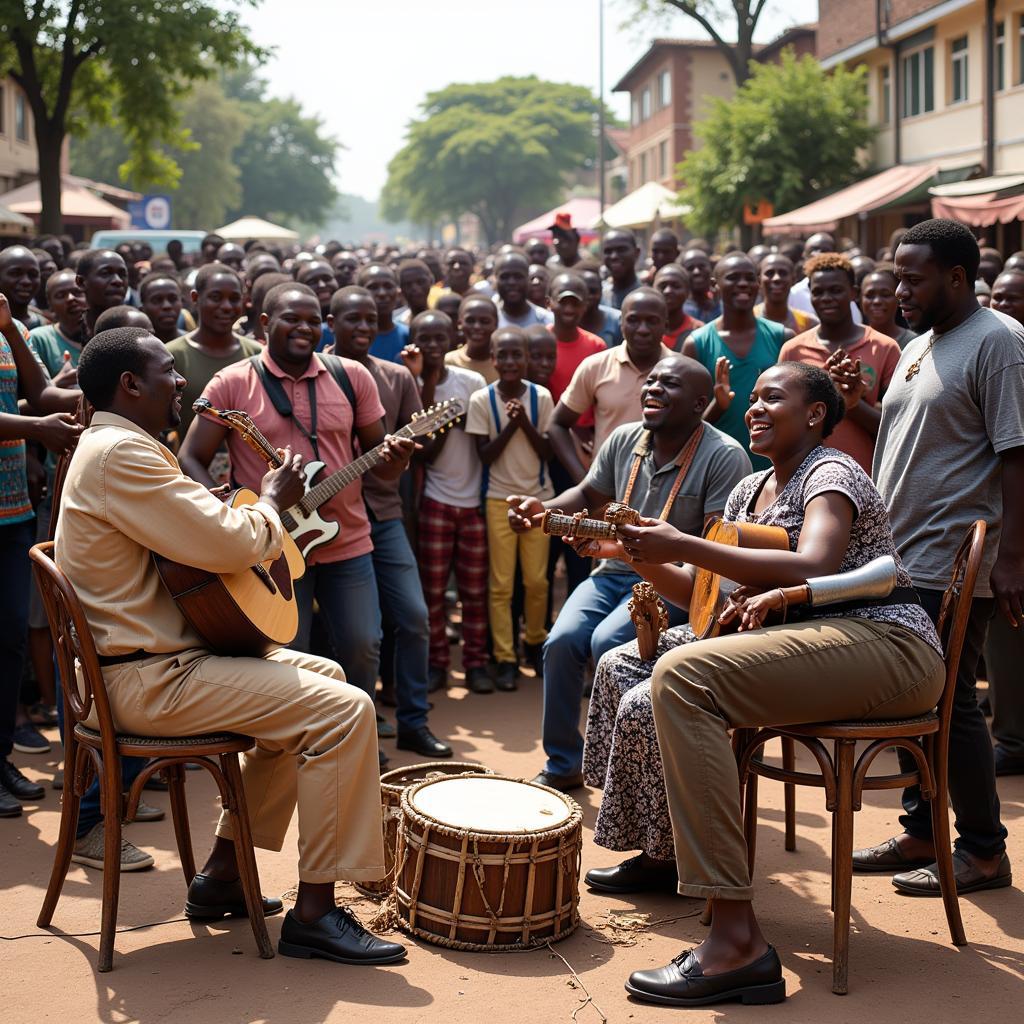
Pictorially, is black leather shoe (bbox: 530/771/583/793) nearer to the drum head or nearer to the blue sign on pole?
the drum head

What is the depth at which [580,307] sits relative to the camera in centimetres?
869

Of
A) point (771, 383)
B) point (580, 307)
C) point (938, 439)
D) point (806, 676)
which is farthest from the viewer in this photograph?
point (580, 307)

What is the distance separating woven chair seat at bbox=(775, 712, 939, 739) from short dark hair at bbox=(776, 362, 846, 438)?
3.23 feet

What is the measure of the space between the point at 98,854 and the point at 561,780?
2.02m

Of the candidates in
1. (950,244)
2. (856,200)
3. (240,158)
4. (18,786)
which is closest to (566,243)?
(950,244)

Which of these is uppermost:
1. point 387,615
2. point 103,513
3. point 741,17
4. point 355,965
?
point 741,17

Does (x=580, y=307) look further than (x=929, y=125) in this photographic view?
No

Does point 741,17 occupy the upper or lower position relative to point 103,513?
upper

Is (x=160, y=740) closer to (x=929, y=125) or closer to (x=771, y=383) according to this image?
(x=771, y=383)

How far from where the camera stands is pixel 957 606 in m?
4.42

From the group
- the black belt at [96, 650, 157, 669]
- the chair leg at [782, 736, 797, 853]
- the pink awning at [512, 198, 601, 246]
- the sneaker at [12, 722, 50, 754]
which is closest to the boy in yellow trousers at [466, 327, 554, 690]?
the sneaker at [12, 722, 50, 754]

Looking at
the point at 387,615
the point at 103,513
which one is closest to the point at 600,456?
the point at 387,615

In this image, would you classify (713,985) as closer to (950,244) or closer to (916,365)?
(916,365)

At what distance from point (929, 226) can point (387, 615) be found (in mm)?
3459
